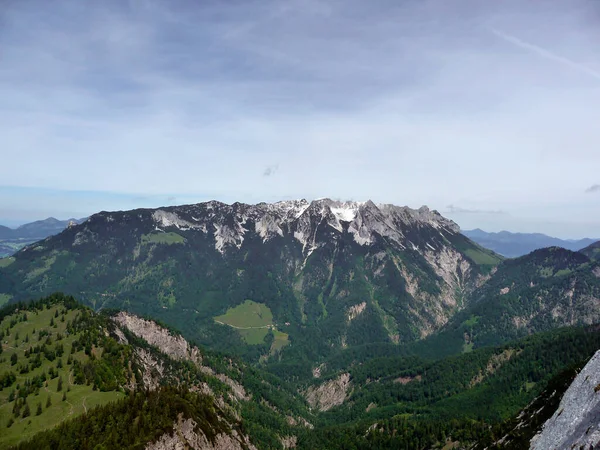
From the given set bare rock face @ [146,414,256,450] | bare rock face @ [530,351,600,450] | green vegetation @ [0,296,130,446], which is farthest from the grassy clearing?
bare rock face @ [530,351,600,450]

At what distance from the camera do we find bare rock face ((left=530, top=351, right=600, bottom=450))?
70.8 meters

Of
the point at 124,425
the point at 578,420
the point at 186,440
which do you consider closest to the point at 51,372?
the point at 124,425

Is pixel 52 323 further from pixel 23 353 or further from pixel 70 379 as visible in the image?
pixel 70 379

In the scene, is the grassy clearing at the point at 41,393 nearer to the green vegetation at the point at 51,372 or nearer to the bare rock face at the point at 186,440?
the green vegetation at the point at 51,372

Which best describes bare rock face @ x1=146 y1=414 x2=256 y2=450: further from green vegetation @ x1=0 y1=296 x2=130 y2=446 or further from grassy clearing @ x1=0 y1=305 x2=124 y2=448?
green vegetation @ x1=0 y1=296 x2=130 y2=446

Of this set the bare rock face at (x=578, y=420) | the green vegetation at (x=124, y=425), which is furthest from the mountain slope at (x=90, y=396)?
the bare rock face at (x=578, y=420)

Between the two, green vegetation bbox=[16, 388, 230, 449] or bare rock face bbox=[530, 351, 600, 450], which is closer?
bare rock face bbox=[530, 351, 600, 450]

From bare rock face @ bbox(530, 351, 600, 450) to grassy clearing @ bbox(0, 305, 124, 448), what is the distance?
124197 mm

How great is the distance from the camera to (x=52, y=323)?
196250mm

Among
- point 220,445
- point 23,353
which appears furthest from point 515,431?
point 23,353

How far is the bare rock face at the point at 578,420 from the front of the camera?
70.8 meters

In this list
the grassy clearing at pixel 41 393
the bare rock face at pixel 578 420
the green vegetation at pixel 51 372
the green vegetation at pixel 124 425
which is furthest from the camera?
the green vegetation at pixel 51 372

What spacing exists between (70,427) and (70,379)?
45.5 metres

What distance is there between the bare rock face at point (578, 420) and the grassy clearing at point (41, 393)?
124 m
